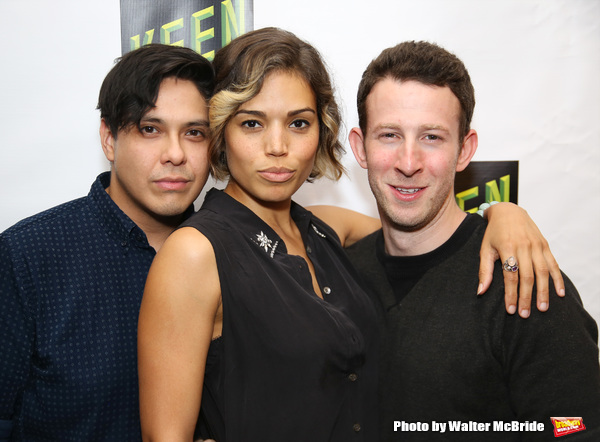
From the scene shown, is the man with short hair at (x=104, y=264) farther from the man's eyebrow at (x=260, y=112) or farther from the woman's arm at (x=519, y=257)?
the woman's arm at (x=519, y=257)

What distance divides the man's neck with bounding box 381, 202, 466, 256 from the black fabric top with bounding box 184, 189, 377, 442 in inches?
13.3

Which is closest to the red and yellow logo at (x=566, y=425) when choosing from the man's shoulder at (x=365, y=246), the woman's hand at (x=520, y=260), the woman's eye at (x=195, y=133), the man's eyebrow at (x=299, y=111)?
the woman's hand at (x=520, y=260)

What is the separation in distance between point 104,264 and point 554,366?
1.15m

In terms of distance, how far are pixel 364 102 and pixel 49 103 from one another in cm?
122

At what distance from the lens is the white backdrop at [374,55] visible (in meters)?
1.91

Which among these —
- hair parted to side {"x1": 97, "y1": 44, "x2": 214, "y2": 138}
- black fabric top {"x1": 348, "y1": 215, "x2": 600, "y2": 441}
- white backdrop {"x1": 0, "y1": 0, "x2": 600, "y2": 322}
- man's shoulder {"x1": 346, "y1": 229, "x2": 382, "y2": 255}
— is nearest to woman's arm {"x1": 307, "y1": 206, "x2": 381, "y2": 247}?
man's shoulder {"x1": 346, "y1": 229, "x2": 382, "y2": 255}

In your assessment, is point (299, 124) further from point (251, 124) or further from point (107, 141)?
point (107, 141)

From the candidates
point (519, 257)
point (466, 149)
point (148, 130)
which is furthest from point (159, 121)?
point (519, 257)

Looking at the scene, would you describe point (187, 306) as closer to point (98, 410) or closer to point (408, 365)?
point (98, 410)

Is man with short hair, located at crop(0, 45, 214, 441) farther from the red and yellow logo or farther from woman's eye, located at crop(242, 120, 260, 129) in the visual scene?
the red and yellow logo

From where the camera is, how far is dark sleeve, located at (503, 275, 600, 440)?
117 cm

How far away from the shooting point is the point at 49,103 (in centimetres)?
192

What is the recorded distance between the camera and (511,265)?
124 cm

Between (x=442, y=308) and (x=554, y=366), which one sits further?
(x=442, y=308)
